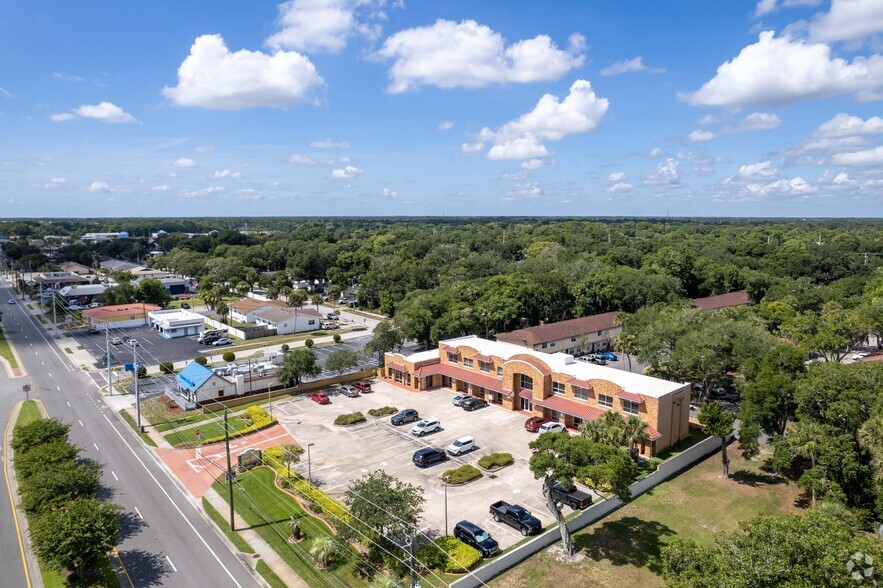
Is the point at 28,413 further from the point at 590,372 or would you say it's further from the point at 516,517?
the point at 590,372

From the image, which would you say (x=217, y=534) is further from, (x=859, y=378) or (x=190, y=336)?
(x=190, y=336)

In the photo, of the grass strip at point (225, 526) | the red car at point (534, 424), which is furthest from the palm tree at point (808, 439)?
the grass strip at point (225, 526)

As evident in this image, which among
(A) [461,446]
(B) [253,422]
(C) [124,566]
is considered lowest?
A: (C) [124,566]

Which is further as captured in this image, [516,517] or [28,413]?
[28,413]

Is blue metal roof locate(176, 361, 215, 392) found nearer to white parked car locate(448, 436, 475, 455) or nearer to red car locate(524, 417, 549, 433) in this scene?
white parked car locate(448, 436, 475, 455)

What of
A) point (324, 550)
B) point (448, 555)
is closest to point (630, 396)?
point (448, 555)

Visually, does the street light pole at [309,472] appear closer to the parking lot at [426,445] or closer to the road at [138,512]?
the parking lot at [426,445]
